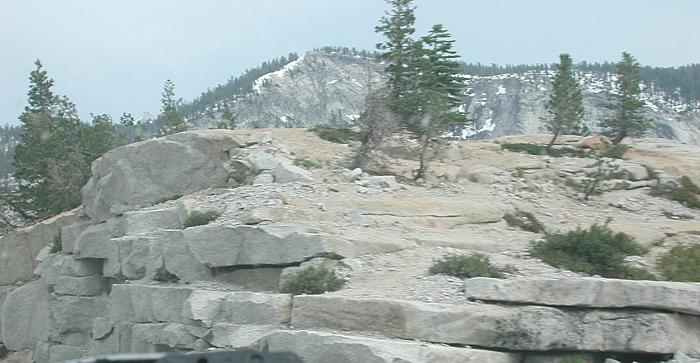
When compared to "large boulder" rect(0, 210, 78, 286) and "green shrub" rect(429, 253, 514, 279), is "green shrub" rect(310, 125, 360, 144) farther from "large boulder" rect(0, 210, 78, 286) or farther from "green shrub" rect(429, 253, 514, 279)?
"green shrub" rect(429, 253, 514, 279)

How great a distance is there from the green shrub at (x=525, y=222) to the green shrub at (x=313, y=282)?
6.48m

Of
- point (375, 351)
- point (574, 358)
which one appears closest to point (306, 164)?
point (375, 351)

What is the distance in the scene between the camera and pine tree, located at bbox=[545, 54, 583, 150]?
109ft

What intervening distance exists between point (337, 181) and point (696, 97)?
13712 cm

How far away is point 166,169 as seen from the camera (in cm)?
2344

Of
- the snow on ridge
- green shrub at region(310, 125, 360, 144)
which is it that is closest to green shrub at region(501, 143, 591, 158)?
green shrub at region(310, 125, 360, 144)

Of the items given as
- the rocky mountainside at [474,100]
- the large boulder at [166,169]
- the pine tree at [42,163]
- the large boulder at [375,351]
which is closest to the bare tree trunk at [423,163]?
the large boulder at [166,169]

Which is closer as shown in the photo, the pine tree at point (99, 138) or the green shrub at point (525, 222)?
the green shrub at point (525, 222)

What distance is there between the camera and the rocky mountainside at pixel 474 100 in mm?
136000

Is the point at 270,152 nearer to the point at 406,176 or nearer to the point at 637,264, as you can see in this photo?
the point at 406,176

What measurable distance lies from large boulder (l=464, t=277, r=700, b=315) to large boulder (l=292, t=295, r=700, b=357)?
6.4 inches

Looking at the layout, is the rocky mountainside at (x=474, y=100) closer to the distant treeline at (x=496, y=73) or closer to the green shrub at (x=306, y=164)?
the distant treeline at (x=496, y=73)

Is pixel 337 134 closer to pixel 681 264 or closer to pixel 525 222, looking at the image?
pixel 525 222

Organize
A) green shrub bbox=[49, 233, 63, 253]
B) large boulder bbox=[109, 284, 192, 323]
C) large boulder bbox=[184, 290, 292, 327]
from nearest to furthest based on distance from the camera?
large boulder bbox=[184, 290, 292, 327] < large boulder bbox=[109, 284, 192, 323] < green shrub bbox=[49, 233, 63, 253]
